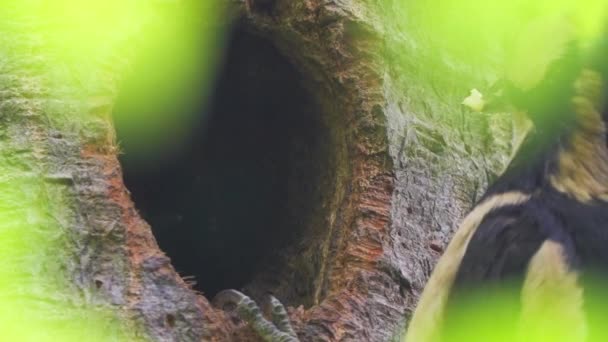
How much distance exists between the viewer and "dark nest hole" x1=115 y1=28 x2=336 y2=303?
Result: 2.72 m

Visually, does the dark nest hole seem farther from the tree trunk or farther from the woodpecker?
the woodpecker

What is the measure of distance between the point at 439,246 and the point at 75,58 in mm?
824

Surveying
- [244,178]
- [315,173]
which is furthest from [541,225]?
[244,178]

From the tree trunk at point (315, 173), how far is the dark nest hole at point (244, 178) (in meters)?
0.01

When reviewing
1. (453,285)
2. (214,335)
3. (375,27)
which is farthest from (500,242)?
(375,27)

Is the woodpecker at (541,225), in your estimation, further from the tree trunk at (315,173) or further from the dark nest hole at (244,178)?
the dark nest hole at (244,178)

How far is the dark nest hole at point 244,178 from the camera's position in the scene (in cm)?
272

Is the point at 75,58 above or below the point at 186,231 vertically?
above

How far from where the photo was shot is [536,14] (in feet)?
7.52

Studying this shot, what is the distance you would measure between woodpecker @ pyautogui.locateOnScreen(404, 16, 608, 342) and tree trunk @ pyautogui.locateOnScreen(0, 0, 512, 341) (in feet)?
0.67

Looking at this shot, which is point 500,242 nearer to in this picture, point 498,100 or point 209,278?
point 498,100

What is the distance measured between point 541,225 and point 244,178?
114 centimetres

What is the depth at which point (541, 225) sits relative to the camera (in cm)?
200

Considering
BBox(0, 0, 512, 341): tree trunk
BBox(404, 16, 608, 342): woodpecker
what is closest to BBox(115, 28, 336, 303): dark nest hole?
BBox(0, 0, 512, 341): tree trunk
